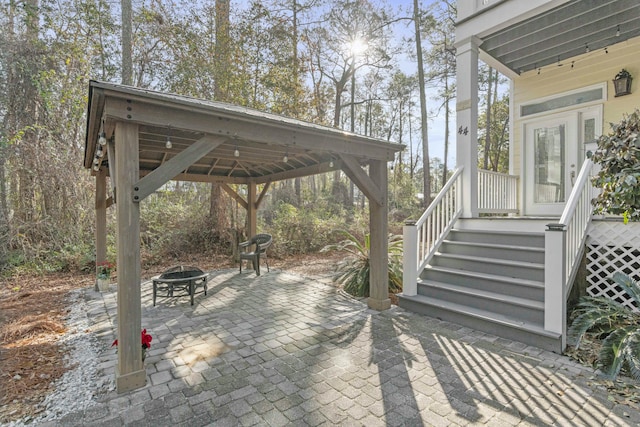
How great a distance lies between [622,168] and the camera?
113 inches

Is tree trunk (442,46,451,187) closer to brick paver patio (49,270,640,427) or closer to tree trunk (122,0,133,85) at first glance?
tree trunk (122,0,133,85)

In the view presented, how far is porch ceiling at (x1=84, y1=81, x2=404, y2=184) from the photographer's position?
8.28 ft

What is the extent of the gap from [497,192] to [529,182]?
3.04 feet

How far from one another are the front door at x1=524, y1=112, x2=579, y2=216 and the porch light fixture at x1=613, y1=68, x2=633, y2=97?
2.05 ft

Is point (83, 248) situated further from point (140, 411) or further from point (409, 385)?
point (409, 385)

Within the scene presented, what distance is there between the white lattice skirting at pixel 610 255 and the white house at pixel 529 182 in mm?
19

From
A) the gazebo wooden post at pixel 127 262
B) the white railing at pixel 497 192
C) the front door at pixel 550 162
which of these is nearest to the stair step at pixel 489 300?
the white railing at pixel 497 192

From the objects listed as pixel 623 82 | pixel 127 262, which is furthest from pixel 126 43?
pixel 623 82

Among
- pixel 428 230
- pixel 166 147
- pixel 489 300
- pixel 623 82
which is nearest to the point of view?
pixel 166 147

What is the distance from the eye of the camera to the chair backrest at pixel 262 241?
6523mm

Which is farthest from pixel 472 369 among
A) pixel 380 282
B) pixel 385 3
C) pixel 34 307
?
pixel 385 3

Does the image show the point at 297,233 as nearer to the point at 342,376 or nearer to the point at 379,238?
the point at 379,238

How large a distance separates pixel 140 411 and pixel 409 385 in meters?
2.01

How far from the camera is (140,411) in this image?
2.25m
